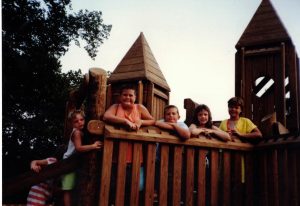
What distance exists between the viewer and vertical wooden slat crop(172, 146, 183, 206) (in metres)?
3.63

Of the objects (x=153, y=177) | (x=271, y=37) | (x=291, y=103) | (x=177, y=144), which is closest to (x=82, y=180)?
(x=153, y=177)

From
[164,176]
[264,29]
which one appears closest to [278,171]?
[164,176]

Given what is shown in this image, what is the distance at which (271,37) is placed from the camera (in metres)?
6.62

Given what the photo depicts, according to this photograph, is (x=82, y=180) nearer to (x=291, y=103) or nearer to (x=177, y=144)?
(x=177, y=144)

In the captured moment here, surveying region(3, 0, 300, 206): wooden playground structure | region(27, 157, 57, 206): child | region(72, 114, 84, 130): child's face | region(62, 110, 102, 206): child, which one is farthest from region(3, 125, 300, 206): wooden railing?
region(72, 114, 84, 130): child's face

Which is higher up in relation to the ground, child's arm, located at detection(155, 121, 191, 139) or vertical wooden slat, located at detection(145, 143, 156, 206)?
child's arm, located at detection(155, 121, 191, 139)

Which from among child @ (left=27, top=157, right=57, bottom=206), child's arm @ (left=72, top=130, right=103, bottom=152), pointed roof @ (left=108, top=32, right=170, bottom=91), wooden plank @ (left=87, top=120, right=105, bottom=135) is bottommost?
child @ (left=27, top=157, right=57, bottom=206)

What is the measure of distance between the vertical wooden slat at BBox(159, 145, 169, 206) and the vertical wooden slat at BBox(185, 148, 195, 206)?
221 millimetres

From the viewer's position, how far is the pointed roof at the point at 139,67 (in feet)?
25.5

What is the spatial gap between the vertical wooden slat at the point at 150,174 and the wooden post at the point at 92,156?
0.46 m

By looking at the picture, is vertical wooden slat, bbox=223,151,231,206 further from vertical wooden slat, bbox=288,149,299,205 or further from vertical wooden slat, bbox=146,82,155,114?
vertical wooden slat, bbox=146,82,155,114

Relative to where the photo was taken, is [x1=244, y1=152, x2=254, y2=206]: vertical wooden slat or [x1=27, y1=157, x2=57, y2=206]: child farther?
[x1=27, y1=157, x2=57, y2=206]: child

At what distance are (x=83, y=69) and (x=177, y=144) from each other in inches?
769

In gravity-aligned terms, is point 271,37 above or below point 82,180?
above
